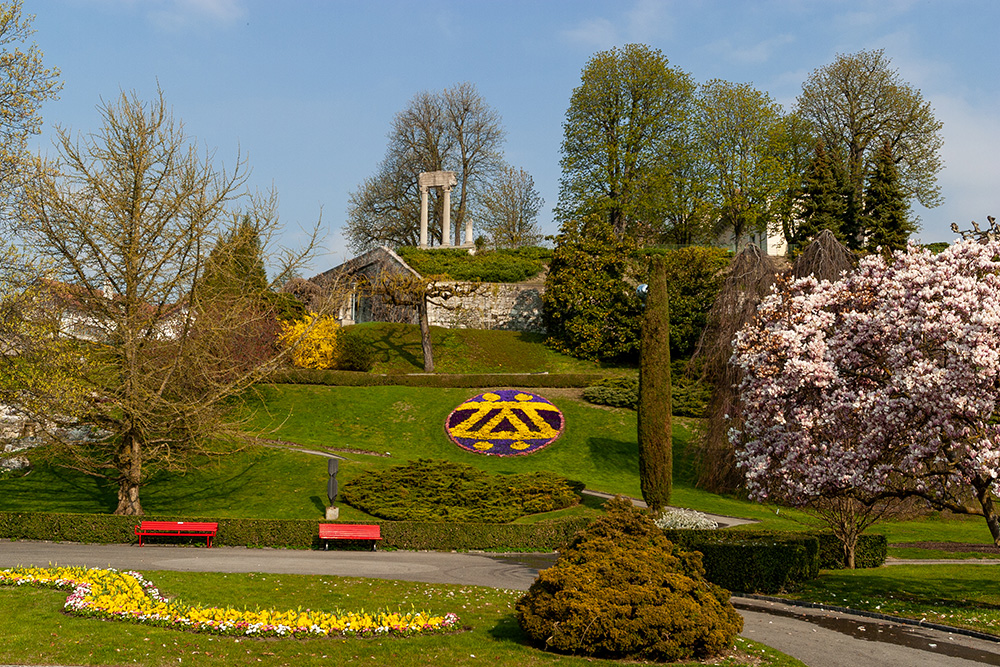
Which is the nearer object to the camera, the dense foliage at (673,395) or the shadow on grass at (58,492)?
the shadow on grass at (58,492)

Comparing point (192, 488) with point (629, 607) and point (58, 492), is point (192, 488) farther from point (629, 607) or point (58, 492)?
point (629, 607)

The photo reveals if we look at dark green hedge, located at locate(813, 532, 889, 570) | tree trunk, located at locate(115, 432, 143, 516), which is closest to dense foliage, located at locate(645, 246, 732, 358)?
dark green hedge, located at locate(813, 532, 889, 570)

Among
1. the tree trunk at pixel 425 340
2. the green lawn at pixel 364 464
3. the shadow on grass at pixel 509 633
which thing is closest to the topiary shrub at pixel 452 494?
the green lawn at pixel 364 464

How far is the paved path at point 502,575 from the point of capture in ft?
44.2

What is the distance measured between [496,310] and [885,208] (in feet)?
105

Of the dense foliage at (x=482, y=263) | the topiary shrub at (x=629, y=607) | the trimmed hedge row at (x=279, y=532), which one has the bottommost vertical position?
the trimmed hedge row at (x=279, y=532)

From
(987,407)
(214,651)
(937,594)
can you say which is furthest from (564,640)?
(937,594)

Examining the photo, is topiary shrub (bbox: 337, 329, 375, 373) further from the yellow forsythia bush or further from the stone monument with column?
the stone monument with column

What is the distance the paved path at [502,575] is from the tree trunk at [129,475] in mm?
3191

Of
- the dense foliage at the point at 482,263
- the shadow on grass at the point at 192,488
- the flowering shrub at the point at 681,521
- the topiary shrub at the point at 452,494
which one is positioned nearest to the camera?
the flowering shrub at the point at 681,521

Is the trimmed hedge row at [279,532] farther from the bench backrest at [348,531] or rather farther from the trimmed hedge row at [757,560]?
the trimmed hedge row at [757,560]

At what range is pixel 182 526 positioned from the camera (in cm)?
2542

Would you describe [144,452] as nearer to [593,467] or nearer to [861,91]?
[593,467]

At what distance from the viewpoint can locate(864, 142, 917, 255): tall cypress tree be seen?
63.2 m
